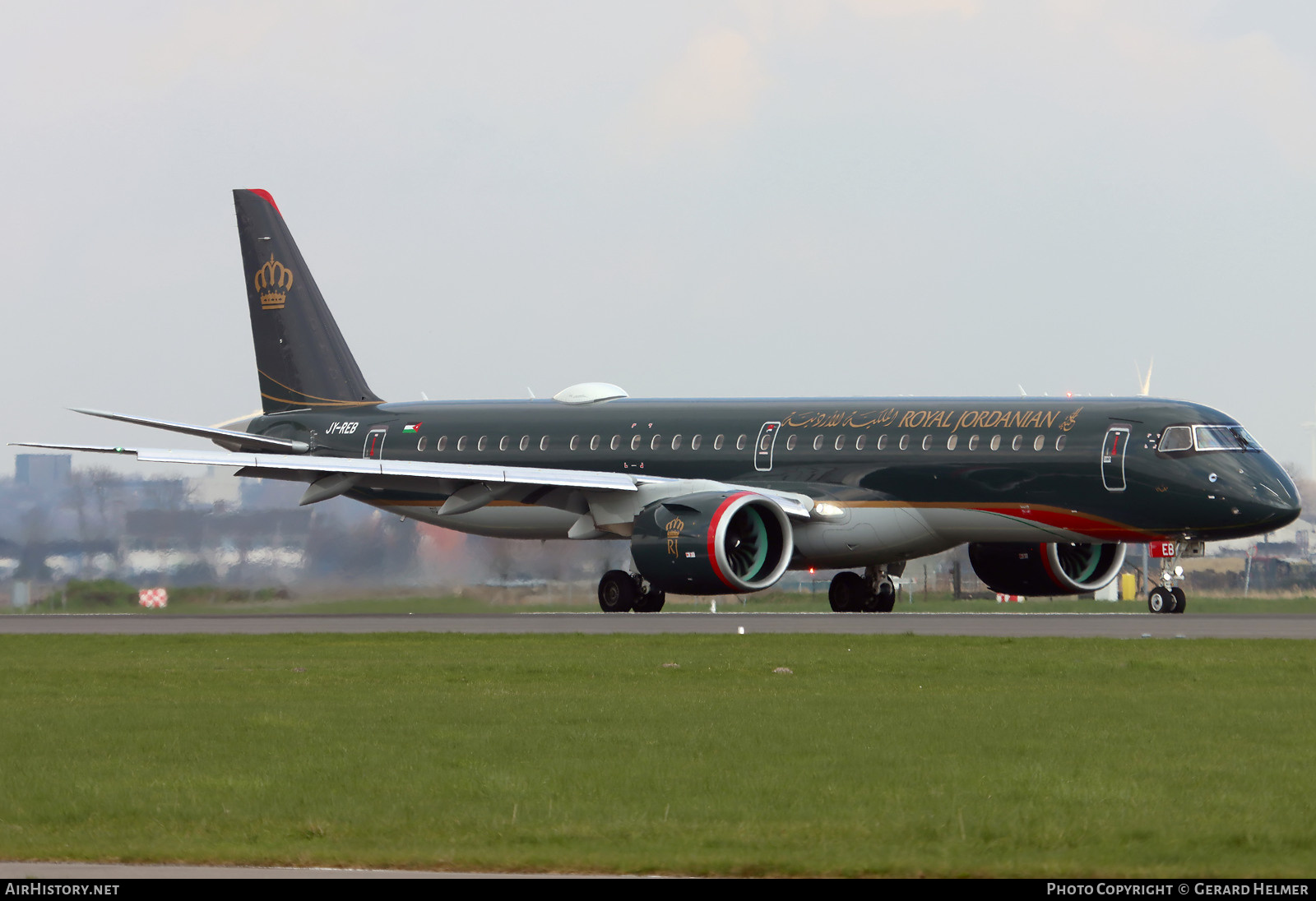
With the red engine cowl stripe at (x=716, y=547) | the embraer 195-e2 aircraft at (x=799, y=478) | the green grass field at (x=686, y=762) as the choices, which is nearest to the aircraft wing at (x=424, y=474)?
the embraer 195-e2 aircraft at (x=799, y=478)

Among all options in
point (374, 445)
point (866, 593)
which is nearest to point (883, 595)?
point (866, 593)

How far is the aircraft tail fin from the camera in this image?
1903 inches

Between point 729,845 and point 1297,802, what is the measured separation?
12.7 ft

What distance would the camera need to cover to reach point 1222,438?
34656mm

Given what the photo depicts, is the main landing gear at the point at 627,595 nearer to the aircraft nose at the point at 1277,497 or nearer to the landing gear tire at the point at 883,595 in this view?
the landing gear tire at the point at 883,595

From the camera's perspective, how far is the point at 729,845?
11.0 metres

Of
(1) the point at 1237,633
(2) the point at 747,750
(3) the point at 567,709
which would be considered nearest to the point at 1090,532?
(1) the point at 1237,633

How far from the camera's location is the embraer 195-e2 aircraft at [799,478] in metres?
34.9

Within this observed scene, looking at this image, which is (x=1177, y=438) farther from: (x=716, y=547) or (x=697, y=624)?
(x=697, y=624)

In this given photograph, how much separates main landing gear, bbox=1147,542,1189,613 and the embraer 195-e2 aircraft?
0.06 metres

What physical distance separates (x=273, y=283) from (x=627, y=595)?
1445cm

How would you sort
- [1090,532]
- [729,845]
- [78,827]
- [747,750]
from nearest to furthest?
1. [729,845]
2. [78,827]
3. [747,750]
4. [1090,532]

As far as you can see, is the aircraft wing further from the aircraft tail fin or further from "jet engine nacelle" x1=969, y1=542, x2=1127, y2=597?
the aircraft tail fin

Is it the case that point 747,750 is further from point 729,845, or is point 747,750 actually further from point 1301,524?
point 1301,524
